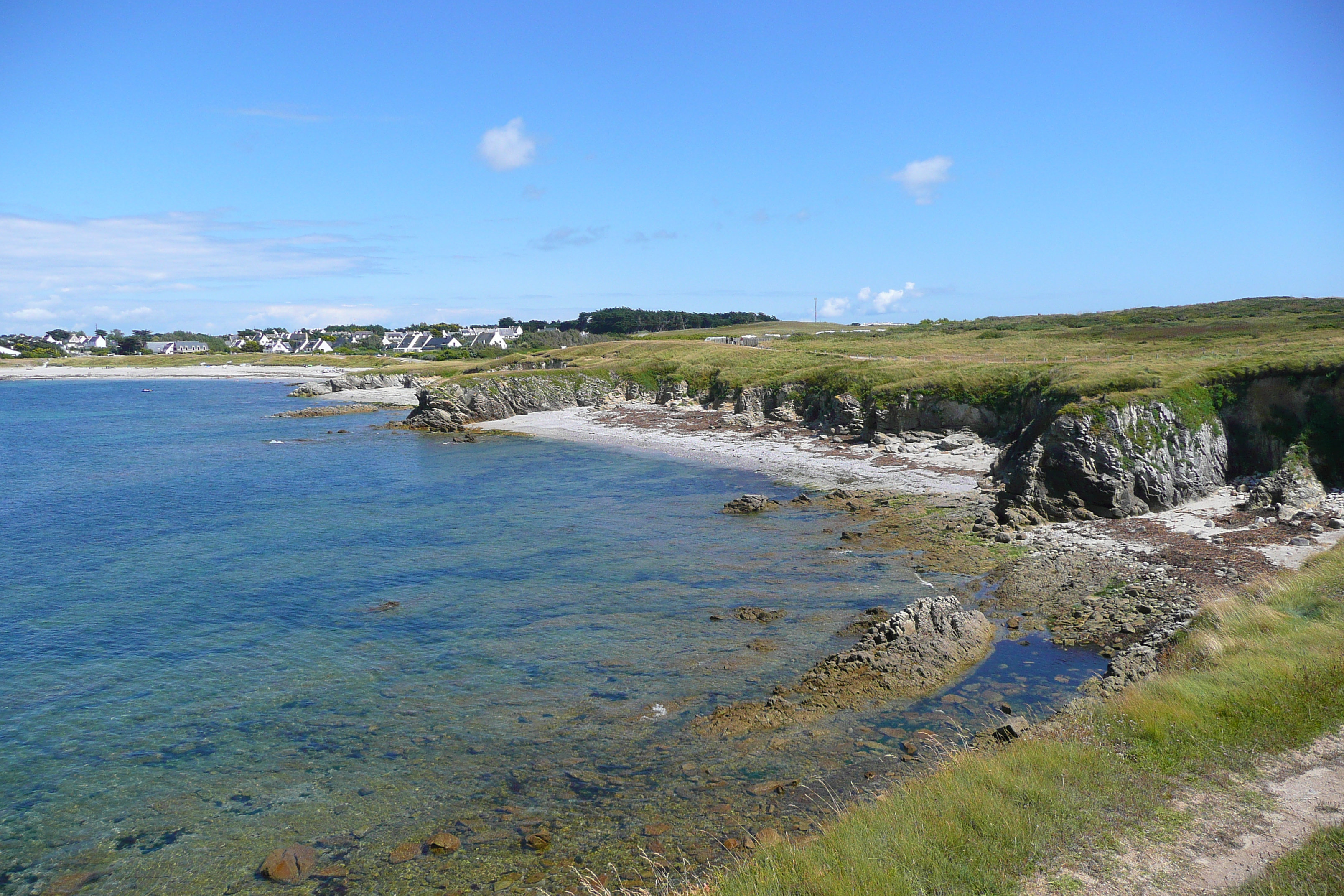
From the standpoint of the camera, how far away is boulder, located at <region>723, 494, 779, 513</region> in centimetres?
3897

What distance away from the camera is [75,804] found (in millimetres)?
15195

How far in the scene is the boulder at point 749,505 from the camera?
38969 mm

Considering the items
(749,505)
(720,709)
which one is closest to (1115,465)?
(749,505)

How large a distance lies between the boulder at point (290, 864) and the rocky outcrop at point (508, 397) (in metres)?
64.7

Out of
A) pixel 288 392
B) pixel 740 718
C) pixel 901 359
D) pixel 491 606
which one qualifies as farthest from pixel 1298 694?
pixel 288 392

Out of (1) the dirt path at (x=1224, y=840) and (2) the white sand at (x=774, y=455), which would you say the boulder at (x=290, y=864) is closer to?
(1) the dirt path at (x=1224, y=840)

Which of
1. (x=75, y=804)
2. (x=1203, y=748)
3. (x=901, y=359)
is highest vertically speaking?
(x=901, y=359)

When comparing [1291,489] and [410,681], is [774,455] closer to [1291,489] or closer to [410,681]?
[1291,489]

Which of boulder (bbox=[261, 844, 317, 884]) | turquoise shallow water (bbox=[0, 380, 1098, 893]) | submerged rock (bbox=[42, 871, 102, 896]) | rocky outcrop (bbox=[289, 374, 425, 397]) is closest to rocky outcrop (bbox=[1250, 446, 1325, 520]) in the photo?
turquoise shallow water (bbox=[0, 380, 1098, 893])

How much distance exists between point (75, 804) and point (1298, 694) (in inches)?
898

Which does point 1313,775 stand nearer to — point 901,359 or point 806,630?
point 806,630

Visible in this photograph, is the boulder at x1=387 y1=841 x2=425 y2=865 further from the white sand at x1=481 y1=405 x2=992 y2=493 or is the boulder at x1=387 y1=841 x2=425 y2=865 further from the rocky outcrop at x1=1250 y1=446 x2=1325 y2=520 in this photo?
the white sand at x1=481 y1=405 x2=992 y2=493

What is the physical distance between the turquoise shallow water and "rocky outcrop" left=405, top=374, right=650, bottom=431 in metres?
36.6

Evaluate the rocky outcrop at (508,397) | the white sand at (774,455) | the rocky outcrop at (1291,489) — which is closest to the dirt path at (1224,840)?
the rocky outcrop at (1291,489)
